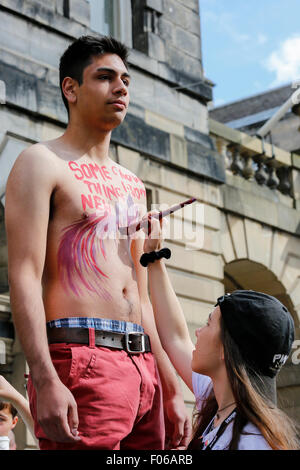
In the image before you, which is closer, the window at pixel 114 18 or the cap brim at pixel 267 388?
the cap brim at pixel 267 388

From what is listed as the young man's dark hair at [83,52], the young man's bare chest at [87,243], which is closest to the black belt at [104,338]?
the young man's bare chest at [87,243]

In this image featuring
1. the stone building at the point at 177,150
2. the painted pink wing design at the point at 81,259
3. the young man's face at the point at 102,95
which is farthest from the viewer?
the stone building at the point at 177,150

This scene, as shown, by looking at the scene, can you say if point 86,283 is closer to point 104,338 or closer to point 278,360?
point 104,338

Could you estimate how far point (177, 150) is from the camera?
32.3 ft

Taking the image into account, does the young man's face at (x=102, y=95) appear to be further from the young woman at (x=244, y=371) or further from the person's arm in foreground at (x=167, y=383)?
the young woman at (x=244, y=371)

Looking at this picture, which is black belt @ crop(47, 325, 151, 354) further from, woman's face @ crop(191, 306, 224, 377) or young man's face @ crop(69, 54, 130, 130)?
young man's face @ crop(69, 54, 130, 130)

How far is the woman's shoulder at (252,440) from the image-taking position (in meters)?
2.62

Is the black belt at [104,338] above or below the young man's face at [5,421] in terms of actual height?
above

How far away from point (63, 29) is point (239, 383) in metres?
6.74

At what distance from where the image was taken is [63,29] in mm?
8844

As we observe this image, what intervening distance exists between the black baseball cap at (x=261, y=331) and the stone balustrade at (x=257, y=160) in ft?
26.6

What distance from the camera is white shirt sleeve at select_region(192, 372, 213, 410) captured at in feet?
10.8

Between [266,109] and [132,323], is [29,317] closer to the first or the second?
[132,323]
